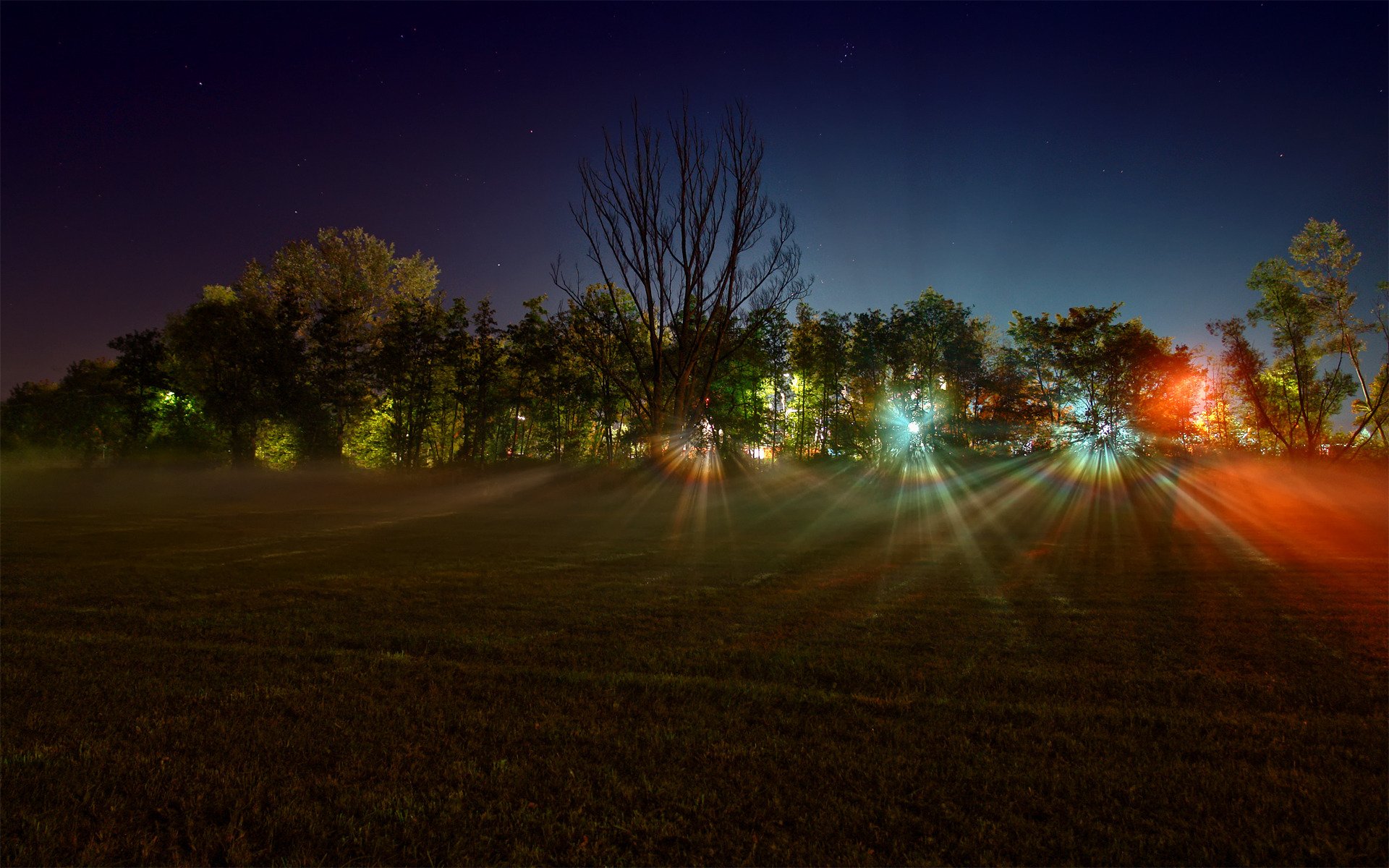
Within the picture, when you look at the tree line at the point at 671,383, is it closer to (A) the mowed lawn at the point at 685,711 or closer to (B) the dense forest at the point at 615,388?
(B) the dense forest at the point at 615,388

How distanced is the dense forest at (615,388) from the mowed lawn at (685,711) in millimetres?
20185

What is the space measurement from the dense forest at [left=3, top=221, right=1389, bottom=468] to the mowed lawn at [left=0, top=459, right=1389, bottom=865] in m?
20.2

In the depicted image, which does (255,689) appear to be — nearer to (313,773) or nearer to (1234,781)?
(313,773)

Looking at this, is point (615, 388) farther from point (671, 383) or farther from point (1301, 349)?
point (1301, 349)

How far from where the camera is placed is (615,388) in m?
32.3

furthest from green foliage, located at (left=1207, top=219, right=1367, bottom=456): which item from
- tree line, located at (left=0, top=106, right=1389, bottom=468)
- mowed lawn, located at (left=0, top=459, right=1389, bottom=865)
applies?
mowed lawn, located at (left=0, top=459, right=1389, bottom=865)

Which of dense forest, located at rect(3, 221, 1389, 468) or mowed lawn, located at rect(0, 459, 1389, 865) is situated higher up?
dense forest, located at rect(3, 221, 1389, 468)

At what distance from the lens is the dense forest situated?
97.7ft

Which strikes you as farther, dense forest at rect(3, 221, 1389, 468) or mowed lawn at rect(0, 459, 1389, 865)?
dense forest at rect(3, 221, 1389, 468)

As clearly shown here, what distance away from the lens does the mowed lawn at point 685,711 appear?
253 centimetres

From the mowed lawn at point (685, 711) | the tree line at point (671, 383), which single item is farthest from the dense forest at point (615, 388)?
the mowed lawn at point (685, 711)

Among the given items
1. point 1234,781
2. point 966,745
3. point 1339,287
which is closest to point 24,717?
point 966,745

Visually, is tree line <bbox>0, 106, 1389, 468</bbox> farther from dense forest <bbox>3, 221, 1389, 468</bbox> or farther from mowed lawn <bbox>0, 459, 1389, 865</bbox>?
mowed lawn <bbox>0, 459, 1389, 865</bbox>

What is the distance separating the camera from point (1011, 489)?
2755cm
